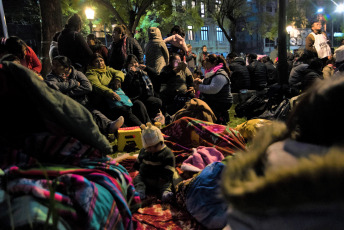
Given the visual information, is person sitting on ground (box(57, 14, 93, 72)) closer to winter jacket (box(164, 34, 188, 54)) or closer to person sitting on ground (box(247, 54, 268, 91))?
winter jacket (box(164, 34, 188, 54))

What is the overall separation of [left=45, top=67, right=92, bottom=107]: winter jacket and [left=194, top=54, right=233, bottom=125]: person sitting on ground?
2.25m

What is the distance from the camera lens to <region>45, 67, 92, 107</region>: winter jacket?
4516 millimetres

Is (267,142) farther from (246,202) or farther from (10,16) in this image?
(10,16)

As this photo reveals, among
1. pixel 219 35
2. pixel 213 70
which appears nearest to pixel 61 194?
pixel 213 70

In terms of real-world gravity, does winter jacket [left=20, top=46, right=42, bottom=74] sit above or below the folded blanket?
above

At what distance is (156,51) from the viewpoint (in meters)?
6.74

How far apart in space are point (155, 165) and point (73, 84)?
2343 millimetres

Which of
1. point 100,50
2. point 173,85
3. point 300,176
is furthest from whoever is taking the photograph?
point 100,50

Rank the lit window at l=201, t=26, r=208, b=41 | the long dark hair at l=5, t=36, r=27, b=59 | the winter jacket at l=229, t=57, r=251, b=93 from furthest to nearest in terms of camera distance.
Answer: the lit window at l=201, t=26, r=208, b=41 < the winter jacket at l=229, t=57, r=251, b=93 < the long dark hair at l=5, t=36, r=27, b=59

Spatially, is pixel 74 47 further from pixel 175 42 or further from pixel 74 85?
pixel 175 42

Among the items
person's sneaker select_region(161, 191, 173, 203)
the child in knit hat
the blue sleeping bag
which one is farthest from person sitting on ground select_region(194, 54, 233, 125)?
the blue sleeping bag

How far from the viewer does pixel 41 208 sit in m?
1.20

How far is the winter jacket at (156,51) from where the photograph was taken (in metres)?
6.64

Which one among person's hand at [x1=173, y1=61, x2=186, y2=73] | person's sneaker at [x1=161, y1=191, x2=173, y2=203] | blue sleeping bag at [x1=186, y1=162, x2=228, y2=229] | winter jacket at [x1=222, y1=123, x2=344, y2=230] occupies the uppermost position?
person's hand at [x1=173, y1=61, x2=186, y2=73]
